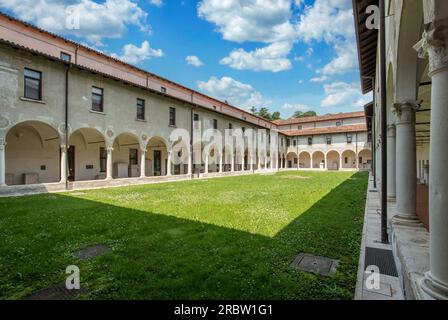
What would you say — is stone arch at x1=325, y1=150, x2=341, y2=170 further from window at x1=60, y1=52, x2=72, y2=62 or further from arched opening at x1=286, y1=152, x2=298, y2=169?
window at x1=60, y1=52, x2=72, y2=62

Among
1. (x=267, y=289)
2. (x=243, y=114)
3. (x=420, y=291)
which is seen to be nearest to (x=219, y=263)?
(x=267, y=289)

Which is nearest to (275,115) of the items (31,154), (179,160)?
(179,160)

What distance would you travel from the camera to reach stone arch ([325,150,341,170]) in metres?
46.5

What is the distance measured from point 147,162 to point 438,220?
24.1m

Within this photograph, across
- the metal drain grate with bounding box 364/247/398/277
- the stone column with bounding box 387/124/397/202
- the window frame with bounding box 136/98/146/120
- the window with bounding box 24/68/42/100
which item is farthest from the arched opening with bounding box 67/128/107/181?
the metal drain grate with bounding box 364/247/398/277

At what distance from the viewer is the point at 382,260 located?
14.0 ft

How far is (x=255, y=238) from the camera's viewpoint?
17.6 ft

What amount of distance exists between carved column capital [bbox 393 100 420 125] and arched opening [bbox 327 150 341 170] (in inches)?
1735

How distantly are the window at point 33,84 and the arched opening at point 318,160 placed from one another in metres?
43.7

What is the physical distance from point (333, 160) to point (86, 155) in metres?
41.1

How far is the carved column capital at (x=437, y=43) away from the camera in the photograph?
2.18m

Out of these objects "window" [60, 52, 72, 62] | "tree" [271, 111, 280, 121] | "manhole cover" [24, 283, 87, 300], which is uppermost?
"tree" [271, 111, 280, 121]

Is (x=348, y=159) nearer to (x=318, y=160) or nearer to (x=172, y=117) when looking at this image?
(x=318, y=160)
